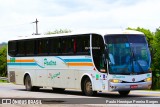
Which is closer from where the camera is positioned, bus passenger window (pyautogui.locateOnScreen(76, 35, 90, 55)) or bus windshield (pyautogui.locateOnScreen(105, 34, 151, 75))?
bus windshield (pyautogui.locateOnScreen(105, 34, 151, 75))

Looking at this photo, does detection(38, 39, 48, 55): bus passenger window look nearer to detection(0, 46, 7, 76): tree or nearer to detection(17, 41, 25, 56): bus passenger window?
detection(17, 41, 25, 56): bus passenger window

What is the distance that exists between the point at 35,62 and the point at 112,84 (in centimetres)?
783

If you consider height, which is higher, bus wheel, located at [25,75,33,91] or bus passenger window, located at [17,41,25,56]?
bus passenger window, located at [17,41,25,56]

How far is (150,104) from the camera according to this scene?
18344 millimetres

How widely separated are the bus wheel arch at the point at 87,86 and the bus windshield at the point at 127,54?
72.4 inches

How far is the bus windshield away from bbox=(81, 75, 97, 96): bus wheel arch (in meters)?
1.84

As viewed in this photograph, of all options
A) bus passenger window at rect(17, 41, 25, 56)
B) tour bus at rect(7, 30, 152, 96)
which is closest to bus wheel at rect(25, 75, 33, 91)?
tour bus at rect(7, 30, 152, 96)

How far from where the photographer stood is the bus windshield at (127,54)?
22500 mm

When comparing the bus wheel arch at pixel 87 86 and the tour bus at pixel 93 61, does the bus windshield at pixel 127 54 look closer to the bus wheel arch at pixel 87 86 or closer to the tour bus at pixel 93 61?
the tour bus at pixel 93 61

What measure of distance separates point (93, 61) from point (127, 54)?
1.65 meters

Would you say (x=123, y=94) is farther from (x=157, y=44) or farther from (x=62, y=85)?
(x=157, y=44)

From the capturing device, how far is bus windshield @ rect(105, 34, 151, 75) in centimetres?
2250

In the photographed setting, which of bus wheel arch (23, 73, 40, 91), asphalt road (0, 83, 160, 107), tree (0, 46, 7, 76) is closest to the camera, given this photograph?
asphalt road (0, 83, 160, 107)

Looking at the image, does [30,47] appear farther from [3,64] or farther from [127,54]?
[3,64]
